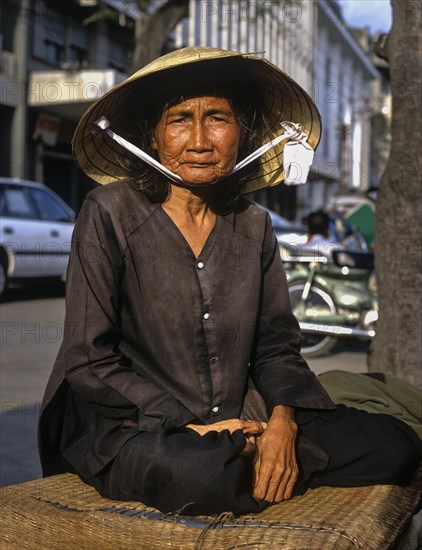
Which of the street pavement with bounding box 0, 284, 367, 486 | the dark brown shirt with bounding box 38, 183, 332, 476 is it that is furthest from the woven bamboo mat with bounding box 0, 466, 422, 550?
the street pavement with bounding box 0, 284, 367, 486

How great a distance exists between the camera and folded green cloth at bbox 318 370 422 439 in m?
3.04

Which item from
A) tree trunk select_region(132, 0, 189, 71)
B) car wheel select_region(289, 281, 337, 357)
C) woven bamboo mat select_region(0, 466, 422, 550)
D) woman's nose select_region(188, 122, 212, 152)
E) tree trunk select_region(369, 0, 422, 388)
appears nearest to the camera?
woven bamboo mat select_region(0, 466, 422, 550)

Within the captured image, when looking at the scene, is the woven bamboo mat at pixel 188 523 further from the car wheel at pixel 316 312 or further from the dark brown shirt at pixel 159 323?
the car wheel at pixel 316 312

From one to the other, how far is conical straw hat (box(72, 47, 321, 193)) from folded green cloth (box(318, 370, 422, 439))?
0.85 m

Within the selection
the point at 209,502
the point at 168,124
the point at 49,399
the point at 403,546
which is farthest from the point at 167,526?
the point at 168,124

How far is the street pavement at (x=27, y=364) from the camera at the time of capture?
4000mm

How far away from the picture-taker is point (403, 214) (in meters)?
4.48

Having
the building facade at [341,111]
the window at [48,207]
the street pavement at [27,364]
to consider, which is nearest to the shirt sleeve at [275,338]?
the street pavement at [27,364]

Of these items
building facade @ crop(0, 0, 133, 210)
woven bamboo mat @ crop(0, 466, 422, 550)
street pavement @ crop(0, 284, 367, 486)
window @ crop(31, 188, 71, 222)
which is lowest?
street pavement @ crop(0, 284, 367, 486)

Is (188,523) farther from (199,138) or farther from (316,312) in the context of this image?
(316,312)

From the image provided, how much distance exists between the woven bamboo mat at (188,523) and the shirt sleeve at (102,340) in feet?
0.77

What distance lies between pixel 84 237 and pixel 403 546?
1181 millimetres

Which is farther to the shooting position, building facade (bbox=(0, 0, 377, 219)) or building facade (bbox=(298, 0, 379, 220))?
building facade (bbox=(298, 0, 379, 220))

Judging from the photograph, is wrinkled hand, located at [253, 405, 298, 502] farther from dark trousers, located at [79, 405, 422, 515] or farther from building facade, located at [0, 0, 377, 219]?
building facade, located at [0, 0, 377, 219]
